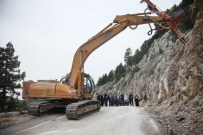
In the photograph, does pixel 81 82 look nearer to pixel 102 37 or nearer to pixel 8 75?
pixel 102 37

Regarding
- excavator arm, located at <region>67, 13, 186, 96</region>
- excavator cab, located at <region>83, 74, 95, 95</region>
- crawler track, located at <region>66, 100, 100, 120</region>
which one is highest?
excavator arm, located at <region>67, 13, 186, 96</region>

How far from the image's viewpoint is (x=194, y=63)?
1289 centimetres

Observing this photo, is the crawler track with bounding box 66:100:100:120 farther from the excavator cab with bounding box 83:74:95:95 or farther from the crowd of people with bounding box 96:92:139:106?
the crowd of people with bounding box 96:92:139:106

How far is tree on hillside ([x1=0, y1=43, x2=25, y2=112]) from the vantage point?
3183cm

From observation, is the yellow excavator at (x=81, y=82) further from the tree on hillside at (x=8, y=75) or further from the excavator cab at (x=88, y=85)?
the tree on hillside at (x=8, y=75)

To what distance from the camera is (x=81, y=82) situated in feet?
47.7

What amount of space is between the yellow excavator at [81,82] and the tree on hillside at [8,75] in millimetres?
18628

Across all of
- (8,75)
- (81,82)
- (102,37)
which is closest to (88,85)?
(81,82)

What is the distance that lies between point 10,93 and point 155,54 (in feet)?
83.0

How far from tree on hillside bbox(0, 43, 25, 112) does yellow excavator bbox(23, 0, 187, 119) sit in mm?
18628

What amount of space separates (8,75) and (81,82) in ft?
71.0

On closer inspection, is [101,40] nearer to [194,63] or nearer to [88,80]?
[88,80]

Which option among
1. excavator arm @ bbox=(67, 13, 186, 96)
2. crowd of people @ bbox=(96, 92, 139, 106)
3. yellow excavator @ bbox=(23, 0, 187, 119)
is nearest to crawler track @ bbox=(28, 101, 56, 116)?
yellow excavator @ bbox=(23, 0, 187, 119)

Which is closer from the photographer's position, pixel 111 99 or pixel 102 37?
pixel 102 37
